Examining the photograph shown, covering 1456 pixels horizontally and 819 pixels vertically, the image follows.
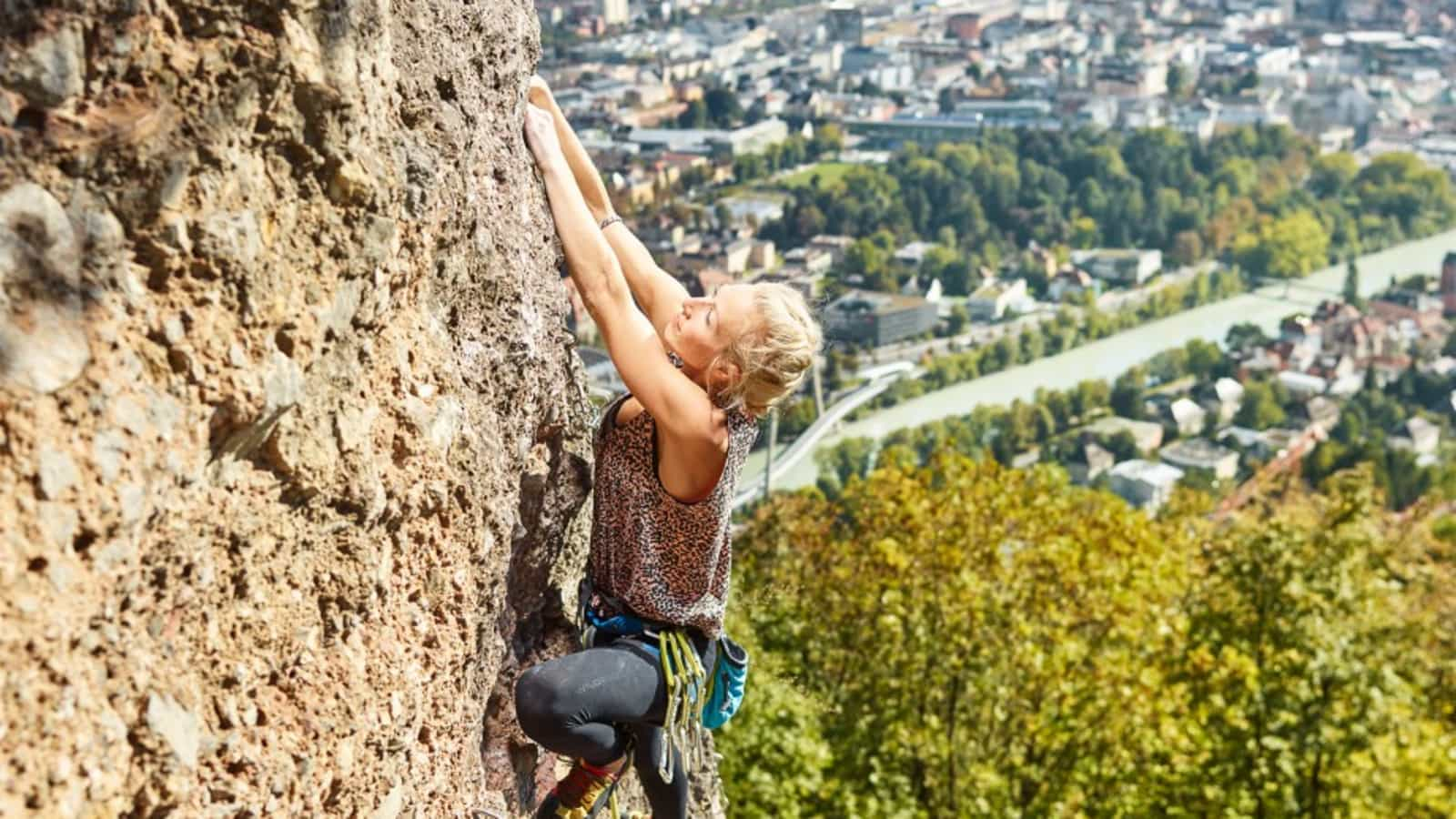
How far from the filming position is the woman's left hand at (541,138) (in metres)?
3.51

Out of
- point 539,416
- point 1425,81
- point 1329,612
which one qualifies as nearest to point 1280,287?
point 1425,81

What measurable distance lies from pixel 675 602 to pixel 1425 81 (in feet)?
360

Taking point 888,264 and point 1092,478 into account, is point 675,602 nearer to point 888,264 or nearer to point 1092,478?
point 1092,478

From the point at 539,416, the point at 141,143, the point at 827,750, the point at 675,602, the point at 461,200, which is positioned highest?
the point at 141,143

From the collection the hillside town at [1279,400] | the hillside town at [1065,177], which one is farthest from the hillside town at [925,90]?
the hillside town at [1279,400]

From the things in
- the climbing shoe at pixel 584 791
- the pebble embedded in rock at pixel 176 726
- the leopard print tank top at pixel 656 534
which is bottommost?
the climbing shoe at pixel 584 791

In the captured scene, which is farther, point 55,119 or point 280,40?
point 280,40

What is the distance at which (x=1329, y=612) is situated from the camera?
12.6m

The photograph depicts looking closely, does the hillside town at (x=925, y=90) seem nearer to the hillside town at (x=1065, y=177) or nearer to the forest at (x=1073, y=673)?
the hillside town at (x=1065, y=177)

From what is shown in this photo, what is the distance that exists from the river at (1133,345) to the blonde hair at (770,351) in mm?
45294

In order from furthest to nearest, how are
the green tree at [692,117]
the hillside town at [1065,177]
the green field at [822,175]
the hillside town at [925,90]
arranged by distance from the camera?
the green tree at [692,117] → the green field at [822,175] → the hillside town at [925,90] → the hillside town at [1065,177]

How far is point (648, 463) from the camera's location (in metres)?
3.37

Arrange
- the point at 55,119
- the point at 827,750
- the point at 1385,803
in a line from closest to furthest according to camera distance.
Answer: the point at 55,119, the point at 1385,803, the point at 827,750

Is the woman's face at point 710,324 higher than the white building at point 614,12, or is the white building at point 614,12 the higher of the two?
the woman's face at point 710,324
